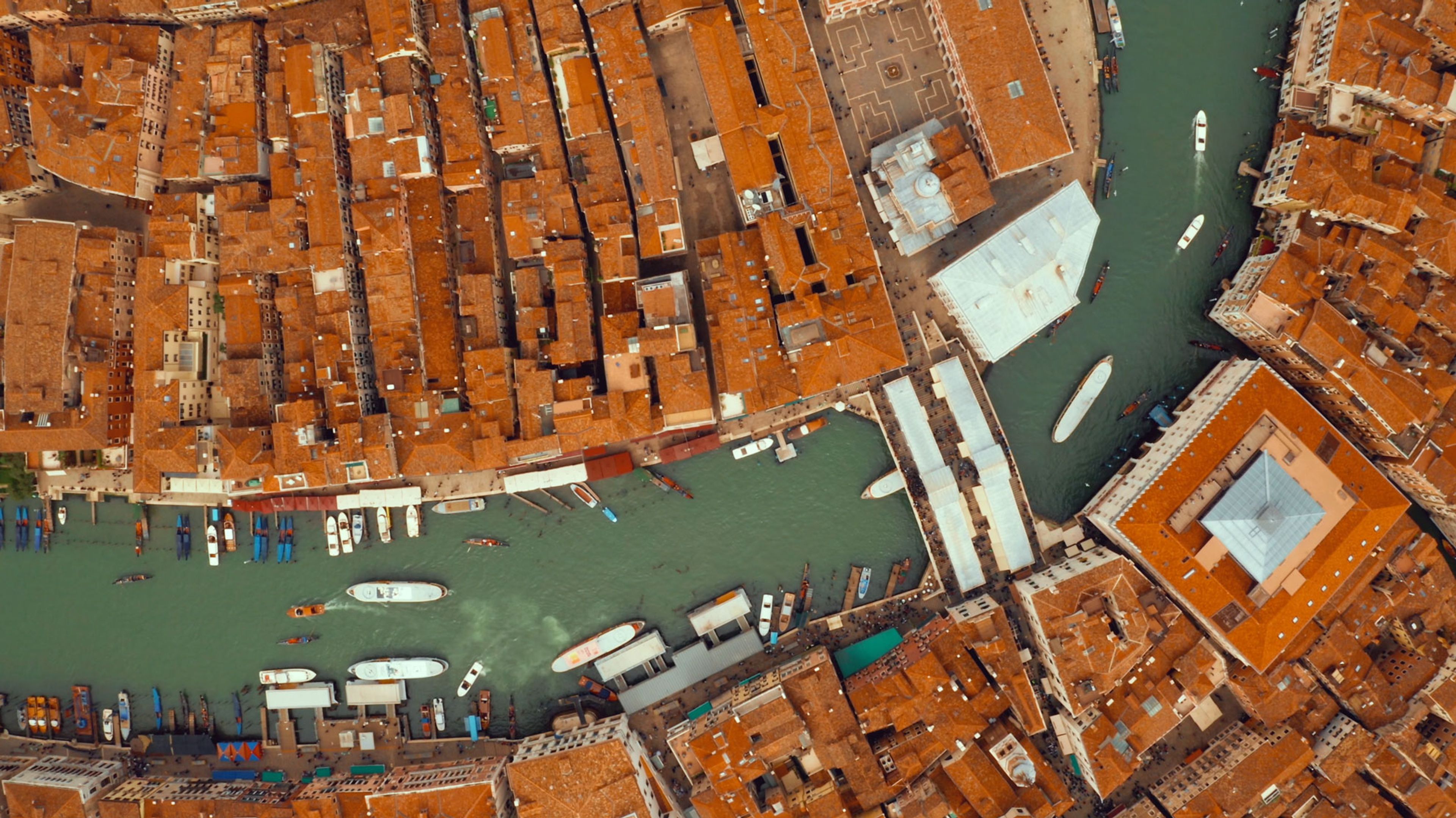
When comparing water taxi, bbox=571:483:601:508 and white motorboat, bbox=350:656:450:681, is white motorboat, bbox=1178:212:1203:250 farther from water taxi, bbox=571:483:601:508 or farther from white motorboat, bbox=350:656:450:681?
white motorboat, bbox=350:656:450:681

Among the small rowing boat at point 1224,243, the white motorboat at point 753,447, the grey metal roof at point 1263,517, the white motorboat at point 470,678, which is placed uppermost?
the white motorboat at point 753,447

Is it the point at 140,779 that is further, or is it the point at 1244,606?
the point at 140,779

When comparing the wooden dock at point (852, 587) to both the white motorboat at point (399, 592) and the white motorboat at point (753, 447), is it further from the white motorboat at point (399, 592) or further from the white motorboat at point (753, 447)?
the white motorboat at point (399, 592)

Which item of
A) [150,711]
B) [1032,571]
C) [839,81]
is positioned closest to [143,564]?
[150,711]

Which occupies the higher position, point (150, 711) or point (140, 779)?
point (150, 711)

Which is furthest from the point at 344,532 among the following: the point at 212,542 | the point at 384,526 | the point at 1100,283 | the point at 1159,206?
the point at 1159,206

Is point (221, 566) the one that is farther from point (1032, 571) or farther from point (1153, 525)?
point (1153, 525)

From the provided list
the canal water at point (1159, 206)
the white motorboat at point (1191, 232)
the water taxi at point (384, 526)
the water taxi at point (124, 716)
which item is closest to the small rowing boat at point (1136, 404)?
the canal water at point (1159, 206)
